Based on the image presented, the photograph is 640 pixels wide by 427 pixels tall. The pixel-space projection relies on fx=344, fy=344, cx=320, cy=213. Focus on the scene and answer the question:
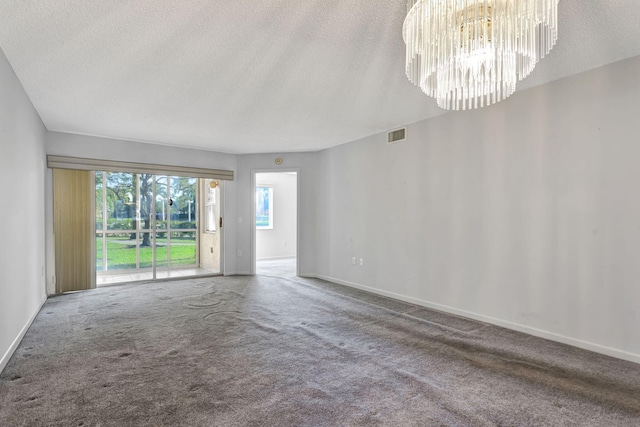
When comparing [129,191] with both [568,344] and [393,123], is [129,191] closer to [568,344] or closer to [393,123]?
[393,123]

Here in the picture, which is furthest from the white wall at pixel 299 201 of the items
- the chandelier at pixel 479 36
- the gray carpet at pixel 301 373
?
the chandelier at pixel 479 36

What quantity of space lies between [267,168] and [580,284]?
16.4 ft

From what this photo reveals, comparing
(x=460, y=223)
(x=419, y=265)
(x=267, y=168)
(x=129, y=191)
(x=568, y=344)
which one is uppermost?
(x=267, y=168)

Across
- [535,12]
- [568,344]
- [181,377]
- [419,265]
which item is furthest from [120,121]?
[568,344]

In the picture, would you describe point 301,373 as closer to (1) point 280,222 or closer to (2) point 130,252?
(2) point 130,252

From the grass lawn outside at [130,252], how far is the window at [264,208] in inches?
107

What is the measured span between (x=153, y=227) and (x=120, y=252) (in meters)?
0.75

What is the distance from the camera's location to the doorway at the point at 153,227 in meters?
5.84

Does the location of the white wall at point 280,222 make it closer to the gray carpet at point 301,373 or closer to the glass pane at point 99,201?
the glass pane at point 99,201

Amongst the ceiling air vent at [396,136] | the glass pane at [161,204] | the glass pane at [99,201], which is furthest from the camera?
the glass pane at [161,204]

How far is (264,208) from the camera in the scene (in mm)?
9273

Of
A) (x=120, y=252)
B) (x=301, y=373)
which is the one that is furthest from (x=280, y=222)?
(x=301, y=373)

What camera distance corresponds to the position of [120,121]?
173 inches

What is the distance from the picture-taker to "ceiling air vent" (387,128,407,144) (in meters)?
4.62
